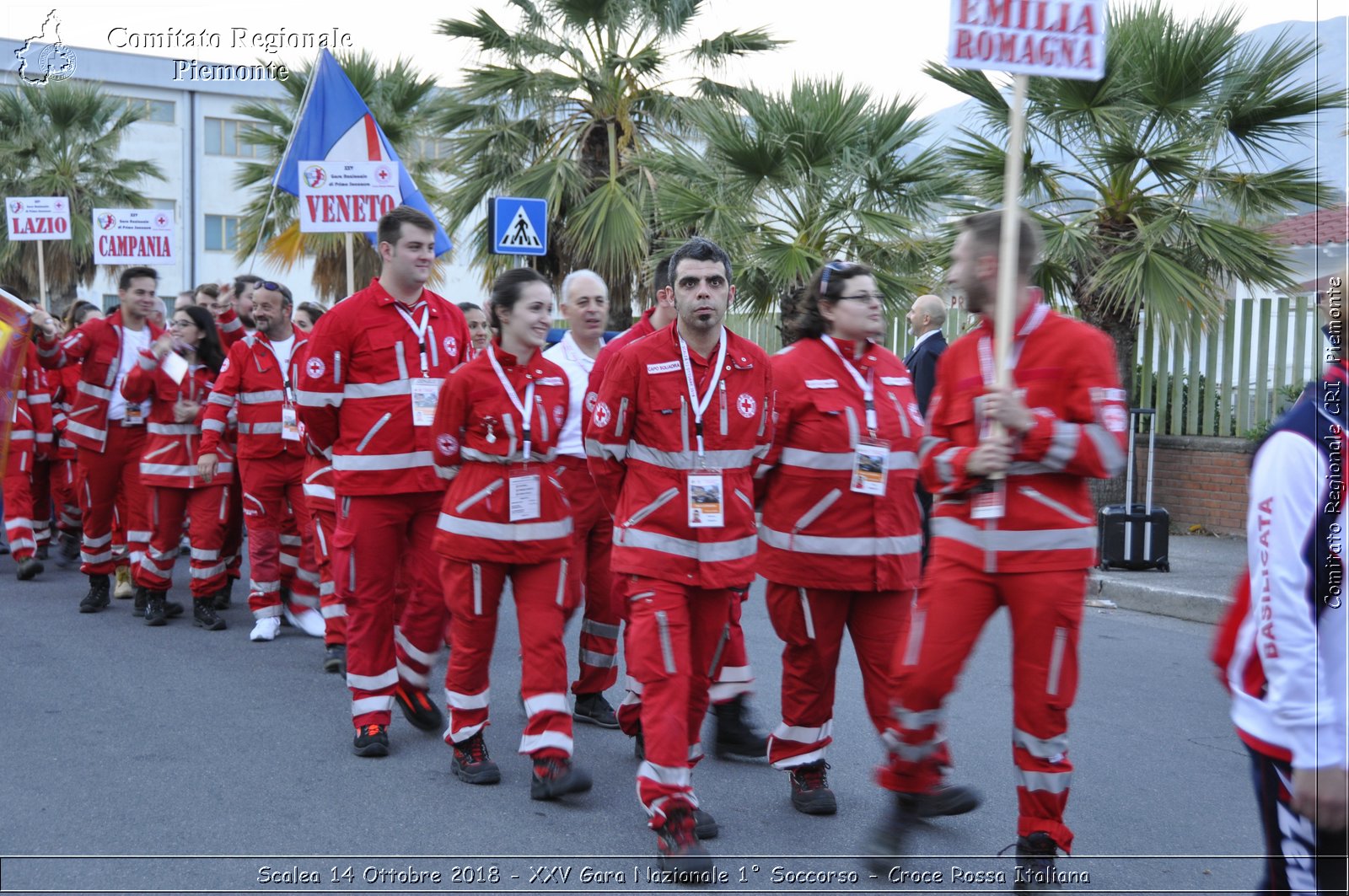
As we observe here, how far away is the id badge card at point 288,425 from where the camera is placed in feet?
25.9

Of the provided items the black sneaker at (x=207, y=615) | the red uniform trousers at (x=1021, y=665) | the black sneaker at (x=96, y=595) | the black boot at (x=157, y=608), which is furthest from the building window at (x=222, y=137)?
the red uniform trousers at (x=1021, y=665)

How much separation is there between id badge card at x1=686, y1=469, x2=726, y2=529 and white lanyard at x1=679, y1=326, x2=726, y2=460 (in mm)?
85

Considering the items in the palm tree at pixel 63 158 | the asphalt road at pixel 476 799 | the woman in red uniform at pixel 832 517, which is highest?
the palm tree at pixel 63 158

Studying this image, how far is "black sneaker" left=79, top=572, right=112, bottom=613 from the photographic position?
912 centimetres

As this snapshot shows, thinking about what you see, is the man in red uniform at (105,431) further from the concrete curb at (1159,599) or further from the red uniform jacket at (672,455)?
the concrete curb at (1159,599)

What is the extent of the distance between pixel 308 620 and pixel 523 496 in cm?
383

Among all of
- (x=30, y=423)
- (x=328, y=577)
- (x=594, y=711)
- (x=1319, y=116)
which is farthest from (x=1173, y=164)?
(x=30, y=423)

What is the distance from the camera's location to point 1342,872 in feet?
8.59

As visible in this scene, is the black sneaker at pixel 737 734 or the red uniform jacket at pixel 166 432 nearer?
the black sneaker at pixel 737 734

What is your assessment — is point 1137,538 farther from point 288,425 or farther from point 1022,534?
point 1022,534

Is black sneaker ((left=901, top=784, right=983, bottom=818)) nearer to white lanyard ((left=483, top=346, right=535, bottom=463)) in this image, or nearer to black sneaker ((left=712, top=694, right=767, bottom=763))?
black sneaker ((left=712, top=694, right=767, bottom=763))

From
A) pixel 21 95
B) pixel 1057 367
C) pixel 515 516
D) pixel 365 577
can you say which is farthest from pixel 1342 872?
pixel 21 95

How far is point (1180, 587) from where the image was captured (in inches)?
375

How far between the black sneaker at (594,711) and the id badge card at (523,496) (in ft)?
4.88
